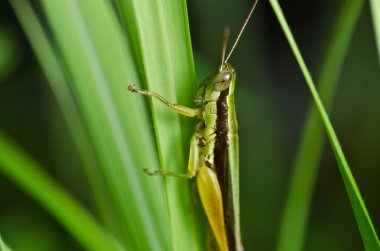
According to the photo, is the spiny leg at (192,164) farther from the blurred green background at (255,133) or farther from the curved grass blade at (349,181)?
the blurred green background at (255,133)

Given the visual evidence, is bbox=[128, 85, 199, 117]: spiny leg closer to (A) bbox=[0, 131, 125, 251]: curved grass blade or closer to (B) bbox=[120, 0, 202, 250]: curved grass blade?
(B) bbox=[120, 0, 202, 250]: curved grass blade

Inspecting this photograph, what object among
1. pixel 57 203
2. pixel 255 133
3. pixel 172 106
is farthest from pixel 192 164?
pixel 255 133

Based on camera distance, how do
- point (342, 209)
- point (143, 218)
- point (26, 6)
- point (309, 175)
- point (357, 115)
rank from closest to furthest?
point (143, 218) → point (309, 175) → point (26, 6) → point (342, 209) → point (357, 115)

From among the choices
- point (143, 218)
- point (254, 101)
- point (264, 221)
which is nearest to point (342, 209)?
point (264, 221)

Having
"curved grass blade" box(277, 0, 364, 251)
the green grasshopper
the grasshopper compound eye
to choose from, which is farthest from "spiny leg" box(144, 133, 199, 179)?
"curved grass blade" box(277, 0, 364, 251)

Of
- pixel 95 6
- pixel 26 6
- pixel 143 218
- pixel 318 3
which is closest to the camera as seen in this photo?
pixel 95 6

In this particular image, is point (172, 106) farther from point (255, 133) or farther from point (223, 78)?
point (255, 133)

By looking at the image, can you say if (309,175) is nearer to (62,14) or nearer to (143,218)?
(143,218)
